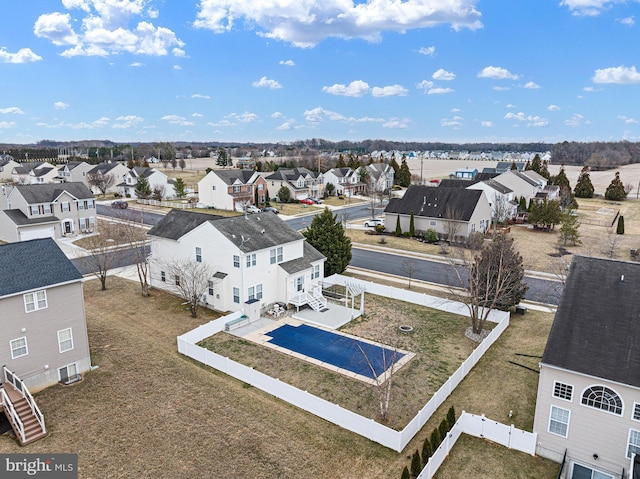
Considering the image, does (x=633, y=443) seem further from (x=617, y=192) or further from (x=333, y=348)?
(x=617, y=192)

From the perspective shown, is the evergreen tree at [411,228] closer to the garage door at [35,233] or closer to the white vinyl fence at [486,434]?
the white vinyl fence at [486,434]

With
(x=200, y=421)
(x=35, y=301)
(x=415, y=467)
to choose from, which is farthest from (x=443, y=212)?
(x=35, y=301)

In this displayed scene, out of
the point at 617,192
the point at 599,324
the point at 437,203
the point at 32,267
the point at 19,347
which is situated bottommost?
the point at 19,347

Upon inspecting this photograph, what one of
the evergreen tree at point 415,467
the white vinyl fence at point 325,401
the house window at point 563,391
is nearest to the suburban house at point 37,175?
the white vinyl fence at point 325,401

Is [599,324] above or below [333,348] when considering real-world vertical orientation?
above

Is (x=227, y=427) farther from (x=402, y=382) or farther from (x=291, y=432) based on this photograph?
(x=402, y=382)

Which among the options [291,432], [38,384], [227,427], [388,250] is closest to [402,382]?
[291,432]
